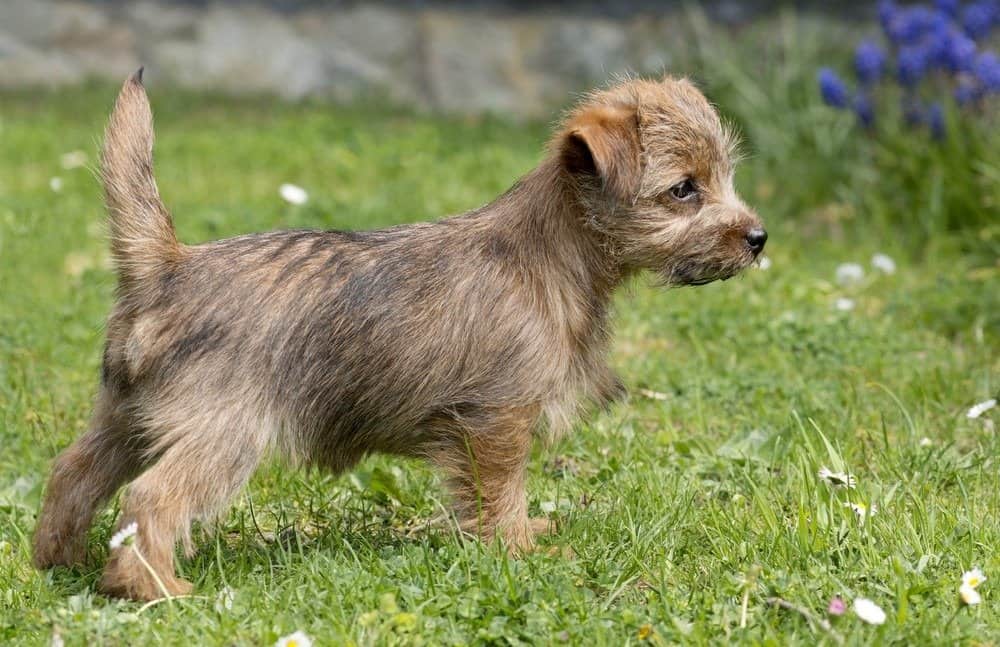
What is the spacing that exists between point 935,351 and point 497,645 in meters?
3.16

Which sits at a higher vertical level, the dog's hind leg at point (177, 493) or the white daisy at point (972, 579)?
the dog's hind leg at point (177, 493)

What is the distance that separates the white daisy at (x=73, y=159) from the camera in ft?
27.1

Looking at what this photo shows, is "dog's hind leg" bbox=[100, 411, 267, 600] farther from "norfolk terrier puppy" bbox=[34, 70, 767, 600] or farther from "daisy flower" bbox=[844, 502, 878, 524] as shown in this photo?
"daisy flower" bbox=[844, 502, 878, 524]

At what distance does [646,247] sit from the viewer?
397cm

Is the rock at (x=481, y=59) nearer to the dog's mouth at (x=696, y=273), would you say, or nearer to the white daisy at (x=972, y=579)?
the dog's mouth at (x=696, y=273)

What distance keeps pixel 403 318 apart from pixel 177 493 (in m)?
0.81

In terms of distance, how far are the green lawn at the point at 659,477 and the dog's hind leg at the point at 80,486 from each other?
8 cm

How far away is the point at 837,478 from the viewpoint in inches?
160

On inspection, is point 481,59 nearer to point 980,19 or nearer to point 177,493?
point 980,19

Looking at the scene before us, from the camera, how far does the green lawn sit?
3434mm

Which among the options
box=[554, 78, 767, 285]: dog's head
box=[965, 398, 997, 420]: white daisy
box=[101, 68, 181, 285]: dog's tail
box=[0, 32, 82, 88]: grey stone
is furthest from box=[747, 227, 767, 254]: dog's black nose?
box=[0, 32, 82, 88]: grey stone

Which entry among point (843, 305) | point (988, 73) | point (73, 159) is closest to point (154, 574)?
point (843, 305)

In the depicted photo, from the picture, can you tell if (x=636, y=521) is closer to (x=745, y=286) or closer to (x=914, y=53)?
(x=745, y=286)

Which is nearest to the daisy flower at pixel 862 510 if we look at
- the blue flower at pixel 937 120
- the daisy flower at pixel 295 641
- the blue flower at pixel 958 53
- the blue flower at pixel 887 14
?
the daisy flower at pixel 295 641
